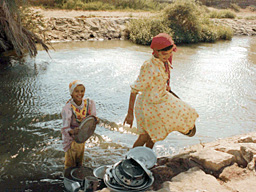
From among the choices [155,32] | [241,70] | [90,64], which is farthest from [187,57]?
[90,64]

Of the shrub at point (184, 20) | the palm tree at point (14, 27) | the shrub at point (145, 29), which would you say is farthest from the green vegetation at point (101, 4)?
the palm tree at point (14, 27)

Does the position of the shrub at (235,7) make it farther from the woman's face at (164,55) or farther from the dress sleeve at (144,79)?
the dress sleeve at (144,79)

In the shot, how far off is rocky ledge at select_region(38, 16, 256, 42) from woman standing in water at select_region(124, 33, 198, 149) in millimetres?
10101

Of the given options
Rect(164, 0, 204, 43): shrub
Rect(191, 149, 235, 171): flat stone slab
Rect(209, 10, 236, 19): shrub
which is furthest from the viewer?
Rect(209, 10, 236, 19): shrub

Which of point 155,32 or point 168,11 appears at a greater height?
point 168,11

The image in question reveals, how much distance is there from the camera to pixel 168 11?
1566 centimetres

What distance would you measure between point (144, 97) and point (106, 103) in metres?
2.93

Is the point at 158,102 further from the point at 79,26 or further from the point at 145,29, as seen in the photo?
the point at 79,26

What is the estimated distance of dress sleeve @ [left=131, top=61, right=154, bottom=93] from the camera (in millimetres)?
3075

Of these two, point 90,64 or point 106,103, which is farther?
point 90,64

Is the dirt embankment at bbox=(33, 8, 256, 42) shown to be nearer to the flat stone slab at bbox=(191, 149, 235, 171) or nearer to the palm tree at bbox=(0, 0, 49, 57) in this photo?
the palm tree at bbox=(0, 0, 49, 57)

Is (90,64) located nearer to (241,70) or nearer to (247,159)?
(241,70)

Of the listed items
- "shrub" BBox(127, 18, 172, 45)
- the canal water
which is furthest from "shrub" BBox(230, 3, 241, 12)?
the canal water

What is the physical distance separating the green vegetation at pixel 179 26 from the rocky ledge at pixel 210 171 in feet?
36.7
